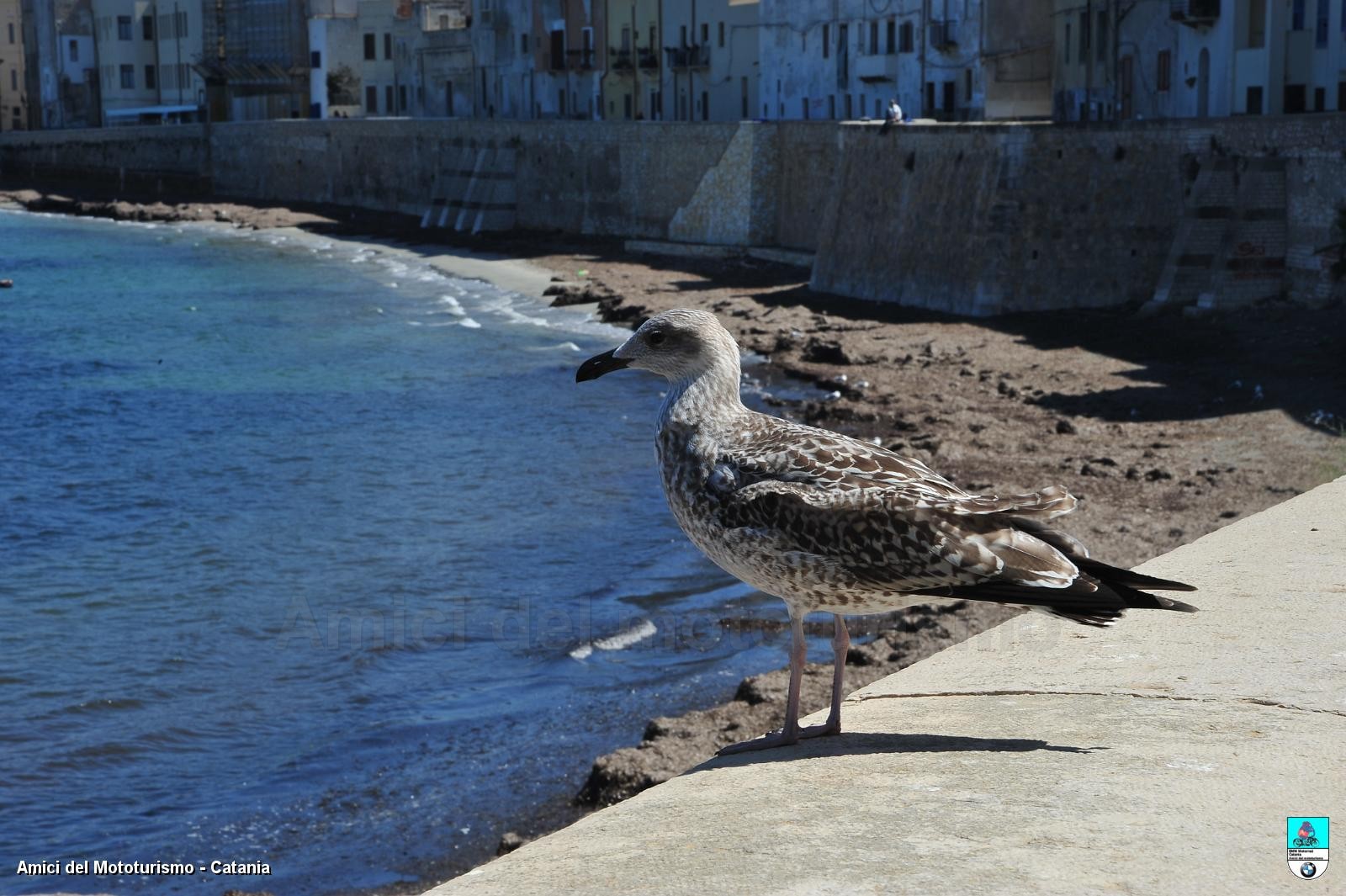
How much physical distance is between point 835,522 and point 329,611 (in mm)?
11340

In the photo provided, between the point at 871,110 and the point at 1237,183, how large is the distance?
73.7ft

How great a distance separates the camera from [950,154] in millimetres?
31844

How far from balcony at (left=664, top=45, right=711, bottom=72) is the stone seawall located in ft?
19.2

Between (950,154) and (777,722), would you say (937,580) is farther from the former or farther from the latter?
(950,154)

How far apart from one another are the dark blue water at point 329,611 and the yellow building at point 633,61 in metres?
28.7

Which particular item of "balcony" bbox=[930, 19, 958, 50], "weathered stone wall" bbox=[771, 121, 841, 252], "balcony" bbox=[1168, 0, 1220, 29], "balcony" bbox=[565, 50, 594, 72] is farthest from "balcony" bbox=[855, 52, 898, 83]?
"balcony" bbox=[565, 50, 594, 72]

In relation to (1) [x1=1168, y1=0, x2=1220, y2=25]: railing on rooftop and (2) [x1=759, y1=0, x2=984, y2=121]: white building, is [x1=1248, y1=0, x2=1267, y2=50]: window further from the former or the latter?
(2) [x1=759, y1=0, x2=984, y2=121]: white building

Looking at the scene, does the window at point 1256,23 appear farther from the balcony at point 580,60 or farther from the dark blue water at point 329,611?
the balcony at point 580,60

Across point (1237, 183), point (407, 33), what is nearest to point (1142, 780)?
point (1237, 183)

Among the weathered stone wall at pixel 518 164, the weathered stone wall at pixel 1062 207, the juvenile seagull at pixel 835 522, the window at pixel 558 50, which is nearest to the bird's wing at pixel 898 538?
the juvenile seagull at pixel 835 522

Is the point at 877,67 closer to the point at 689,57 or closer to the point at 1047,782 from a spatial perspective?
the point at 689,57

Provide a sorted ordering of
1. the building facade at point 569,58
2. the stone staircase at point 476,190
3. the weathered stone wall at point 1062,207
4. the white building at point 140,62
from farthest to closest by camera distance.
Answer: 1. the white building at point 140,62
2. the building facade at point 569,58
3. the stone staircase at point 476,190
4. the weathered stone wall at point 1062,207

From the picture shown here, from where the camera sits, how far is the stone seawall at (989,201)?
1028 inches

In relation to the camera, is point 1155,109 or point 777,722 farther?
point 1155,109
